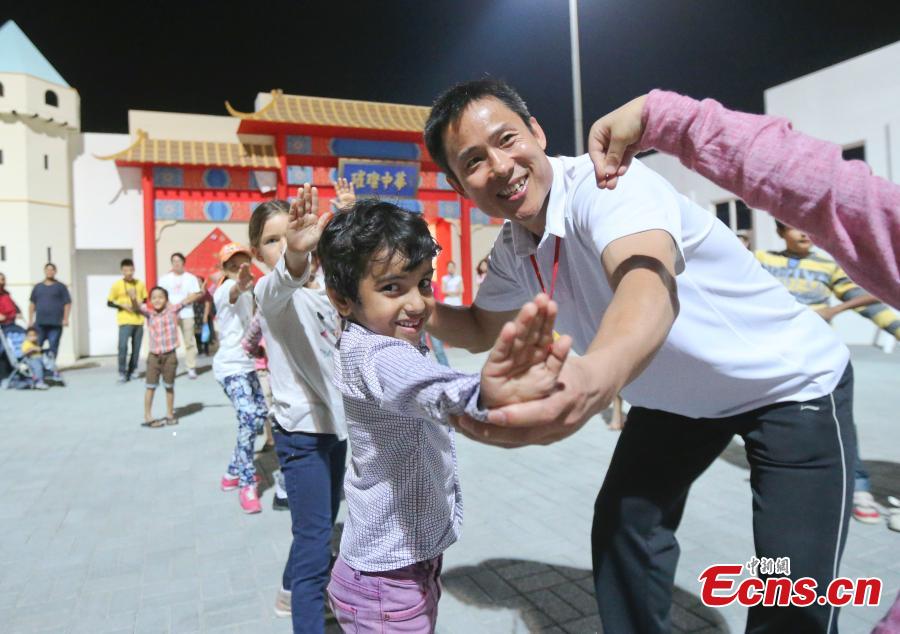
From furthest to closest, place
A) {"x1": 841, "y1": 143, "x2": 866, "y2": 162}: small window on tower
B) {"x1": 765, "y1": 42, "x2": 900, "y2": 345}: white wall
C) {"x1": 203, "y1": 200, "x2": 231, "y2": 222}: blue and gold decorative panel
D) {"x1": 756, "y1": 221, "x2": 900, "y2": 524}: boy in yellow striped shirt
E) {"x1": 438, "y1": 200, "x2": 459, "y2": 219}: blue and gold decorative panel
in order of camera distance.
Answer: {"x1": 438, "y1": 200, "x2": 459, "y2": 219}: blue and gold decorative panel < {"x1": 203, "y1": 200, "x2": 231, "y2": 222}: blue and gold decorative panel < {"x1": 841, "y1": 143, "x2": 866, "y2": 162}: small window on tower < {"x1": 765, "y1": 42, "x2": 900, "y2": 345}: white wall < {"x1": 756, "y1": 221, "x2": 900, "y2": 524}: boy in yellow striped shirt

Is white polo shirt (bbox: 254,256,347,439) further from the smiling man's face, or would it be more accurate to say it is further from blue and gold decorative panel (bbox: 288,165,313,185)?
blue and gold decorative panel (bbox: 288,165,313,185)

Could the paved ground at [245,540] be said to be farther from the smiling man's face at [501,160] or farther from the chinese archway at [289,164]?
the chinese archway at [289,164]

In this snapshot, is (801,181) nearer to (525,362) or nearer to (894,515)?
(525,362)

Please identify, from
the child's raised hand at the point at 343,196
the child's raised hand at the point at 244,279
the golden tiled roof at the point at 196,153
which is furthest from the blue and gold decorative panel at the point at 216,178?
the child's raised hand at the point at 343,196

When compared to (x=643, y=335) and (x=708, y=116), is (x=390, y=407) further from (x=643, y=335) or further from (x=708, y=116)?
(x=708, y=116)

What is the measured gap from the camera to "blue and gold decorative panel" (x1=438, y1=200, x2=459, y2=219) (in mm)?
15930

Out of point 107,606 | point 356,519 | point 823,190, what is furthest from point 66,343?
point 823,190

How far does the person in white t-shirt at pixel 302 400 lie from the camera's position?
2232 mm

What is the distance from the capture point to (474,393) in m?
1.08

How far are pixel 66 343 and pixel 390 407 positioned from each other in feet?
47.9

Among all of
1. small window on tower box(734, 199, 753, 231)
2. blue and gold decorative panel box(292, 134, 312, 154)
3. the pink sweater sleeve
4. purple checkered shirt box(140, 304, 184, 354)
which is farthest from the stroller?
small window on tower box(734, 199, 753, 231)

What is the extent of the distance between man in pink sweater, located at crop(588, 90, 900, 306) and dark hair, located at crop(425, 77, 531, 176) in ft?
1.36

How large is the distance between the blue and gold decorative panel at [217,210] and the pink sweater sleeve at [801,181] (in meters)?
14.3

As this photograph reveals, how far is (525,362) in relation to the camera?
3.24 ft
